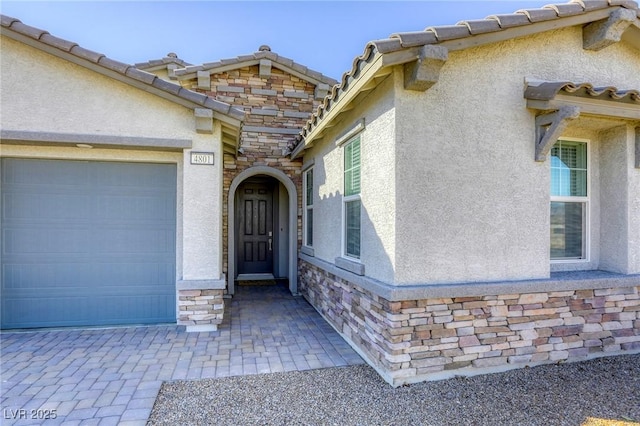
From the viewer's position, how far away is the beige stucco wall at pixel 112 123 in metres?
5.75

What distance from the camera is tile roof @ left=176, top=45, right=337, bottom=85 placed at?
389 inches

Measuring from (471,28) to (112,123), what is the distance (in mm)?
5763

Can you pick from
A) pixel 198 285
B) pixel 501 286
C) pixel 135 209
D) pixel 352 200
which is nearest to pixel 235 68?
pixel 135 209

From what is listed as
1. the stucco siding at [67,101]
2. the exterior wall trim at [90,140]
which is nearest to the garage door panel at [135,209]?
the exterior wall trim at [90,140]

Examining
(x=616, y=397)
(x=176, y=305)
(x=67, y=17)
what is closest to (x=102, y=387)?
(x=176, y=305)

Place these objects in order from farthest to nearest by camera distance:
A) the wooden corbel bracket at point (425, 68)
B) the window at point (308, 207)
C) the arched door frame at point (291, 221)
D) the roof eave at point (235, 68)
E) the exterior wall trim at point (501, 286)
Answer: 1. the roof eave at point (235, 68)
2. the arched door frame at point (291, 221)
3. the window at point (308, 207)
4. the exterior wall trim at point (501, 286)
5. the wooden corbel bracket at point (425, 68)

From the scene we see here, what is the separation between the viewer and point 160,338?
232 inches

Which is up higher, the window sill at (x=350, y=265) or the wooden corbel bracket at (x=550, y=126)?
the wooden corbel bracket at (x=550, y=126)

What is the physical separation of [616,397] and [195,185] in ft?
22.0

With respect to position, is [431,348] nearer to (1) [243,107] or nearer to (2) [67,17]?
(1) [243,107]

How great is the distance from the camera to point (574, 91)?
14.7ft

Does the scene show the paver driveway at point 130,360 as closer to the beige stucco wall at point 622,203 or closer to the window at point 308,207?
the window at point 308,207

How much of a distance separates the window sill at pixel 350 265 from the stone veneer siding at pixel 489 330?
0.31 m

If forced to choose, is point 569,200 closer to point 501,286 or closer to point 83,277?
point 501,286
